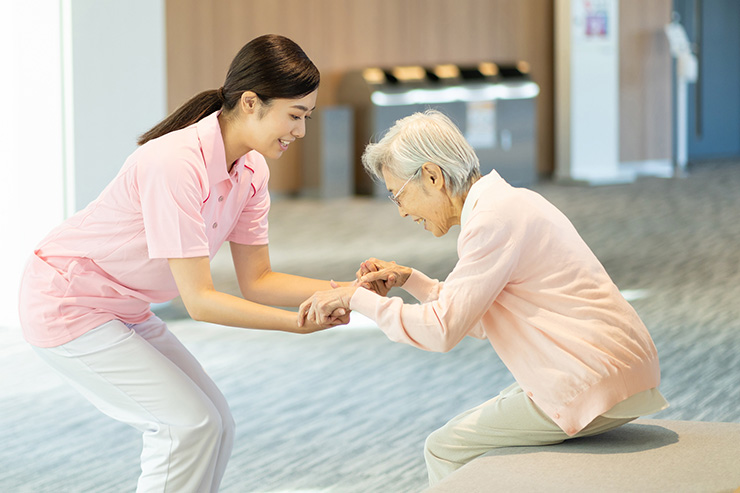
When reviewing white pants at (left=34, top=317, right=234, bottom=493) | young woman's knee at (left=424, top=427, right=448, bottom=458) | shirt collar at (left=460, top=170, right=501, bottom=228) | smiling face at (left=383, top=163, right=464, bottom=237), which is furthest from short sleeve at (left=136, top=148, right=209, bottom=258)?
young woman's knee at (left=424, top=427, right=448, bottom=458)

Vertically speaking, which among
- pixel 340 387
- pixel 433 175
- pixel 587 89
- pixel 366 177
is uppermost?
pixel 587 89

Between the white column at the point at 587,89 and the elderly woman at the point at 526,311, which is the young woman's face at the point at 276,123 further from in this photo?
the white column at the point at 587,89

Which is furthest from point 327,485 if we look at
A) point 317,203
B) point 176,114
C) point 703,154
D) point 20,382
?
point 703,154

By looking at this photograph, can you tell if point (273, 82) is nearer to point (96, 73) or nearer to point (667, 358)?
point (667, 358)

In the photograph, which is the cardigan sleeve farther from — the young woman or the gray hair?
the young woman

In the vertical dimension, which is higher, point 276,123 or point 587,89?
point 587,89

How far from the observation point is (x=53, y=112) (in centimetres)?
547

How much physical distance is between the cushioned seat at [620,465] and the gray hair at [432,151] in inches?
24.0

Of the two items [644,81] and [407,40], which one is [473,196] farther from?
[644,81]

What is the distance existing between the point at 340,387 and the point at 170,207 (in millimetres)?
2219

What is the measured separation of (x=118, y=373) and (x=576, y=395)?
1.00 metres

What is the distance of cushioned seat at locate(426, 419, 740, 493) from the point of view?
198 cm

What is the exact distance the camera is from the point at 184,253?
7.20 ft

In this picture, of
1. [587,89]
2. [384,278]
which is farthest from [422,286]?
[587,89]
